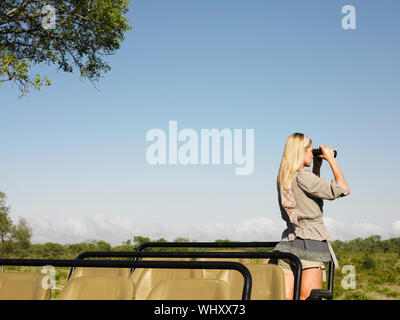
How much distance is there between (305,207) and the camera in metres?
3.57

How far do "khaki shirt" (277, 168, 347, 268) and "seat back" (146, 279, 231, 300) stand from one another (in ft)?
3.24

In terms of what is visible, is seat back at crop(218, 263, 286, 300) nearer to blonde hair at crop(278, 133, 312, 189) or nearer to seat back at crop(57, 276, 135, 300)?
blonde hair at crop(278, 133, 312, 189)

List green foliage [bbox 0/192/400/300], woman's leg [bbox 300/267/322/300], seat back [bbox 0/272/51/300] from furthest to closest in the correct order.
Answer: green foliage [bbox 0/192/400/300] < woman's leg [bbox 300/267/322/300] < seat back [bbox 0/272/51/300]

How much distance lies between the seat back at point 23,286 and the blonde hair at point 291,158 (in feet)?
5.82

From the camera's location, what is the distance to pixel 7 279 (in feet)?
11.1

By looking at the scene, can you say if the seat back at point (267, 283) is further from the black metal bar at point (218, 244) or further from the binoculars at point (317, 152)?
the black metal bar at point (218, 244)

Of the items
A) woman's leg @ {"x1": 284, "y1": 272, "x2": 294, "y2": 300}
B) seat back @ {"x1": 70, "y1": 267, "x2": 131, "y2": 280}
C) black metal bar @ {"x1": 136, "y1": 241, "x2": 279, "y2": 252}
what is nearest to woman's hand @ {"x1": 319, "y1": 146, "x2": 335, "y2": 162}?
woman's leg @ {"x1": 284, "y1": 272, "x2": 294, "y2": 300}

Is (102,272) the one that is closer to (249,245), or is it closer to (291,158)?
(249,245)

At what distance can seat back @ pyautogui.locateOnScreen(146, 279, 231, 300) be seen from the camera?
110 inches

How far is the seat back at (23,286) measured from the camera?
127 inches
